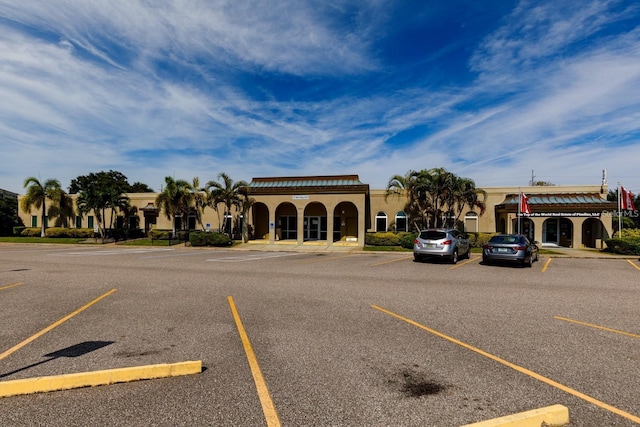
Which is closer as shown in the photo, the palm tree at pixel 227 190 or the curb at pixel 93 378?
the curb at pixel 93 378

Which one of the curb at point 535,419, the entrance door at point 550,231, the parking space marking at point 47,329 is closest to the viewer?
the curb at point 535,419

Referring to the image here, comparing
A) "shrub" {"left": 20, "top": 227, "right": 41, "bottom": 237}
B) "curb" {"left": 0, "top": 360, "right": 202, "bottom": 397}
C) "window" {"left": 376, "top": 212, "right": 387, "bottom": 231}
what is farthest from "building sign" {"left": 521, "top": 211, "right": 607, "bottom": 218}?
"shrub" {"left": 20, "top": 227, "right": 41, "bottom": 237}

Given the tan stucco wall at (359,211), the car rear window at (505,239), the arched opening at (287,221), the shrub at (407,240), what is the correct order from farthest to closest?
1. the arched opening at (287,221)
2. the tan stucco wall at (359,211)
3. the shrub at (407,240)
4. the car rear window at (505,239)

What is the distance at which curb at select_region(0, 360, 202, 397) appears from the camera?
360 centimetres

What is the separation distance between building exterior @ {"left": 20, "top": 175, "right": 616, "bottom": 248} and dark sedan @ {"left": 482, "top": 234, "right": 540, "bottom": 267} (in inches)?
479

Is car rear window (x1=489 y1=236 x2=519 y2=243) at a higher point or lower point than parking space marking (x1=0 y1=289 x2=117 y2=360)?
higher

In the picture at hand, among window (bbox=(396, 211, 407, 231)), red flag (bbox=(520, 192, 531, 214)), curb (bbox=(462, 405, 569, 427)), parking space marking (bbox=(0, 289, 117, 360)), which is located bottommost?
parking space marking (bbox=(0, 289, 117, 360))

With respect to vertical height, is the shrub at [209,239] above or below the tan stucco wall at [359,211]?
below

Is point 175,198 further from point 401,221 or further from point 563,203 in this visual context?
point 563,203

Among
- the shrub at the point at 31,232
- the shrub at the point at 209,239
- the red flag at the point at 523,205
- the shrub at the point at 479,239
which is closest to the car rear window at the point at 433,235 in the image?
the shrub at the point at 479,239

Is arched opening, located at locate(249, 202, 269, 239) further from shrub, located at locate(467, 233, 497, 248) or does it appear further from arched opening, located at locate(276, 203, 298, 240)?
shrub, located at locate(467, 233, 497, 248)

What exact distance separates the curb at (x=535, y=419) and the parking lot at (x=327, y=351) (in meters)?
0.16

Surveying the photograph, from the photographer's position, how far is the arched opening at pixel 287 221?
32375mm

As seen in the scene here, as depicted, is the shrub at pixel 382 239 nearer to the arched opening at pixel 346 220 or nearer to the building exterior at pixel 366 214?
the building exterior at pixel 366 214
